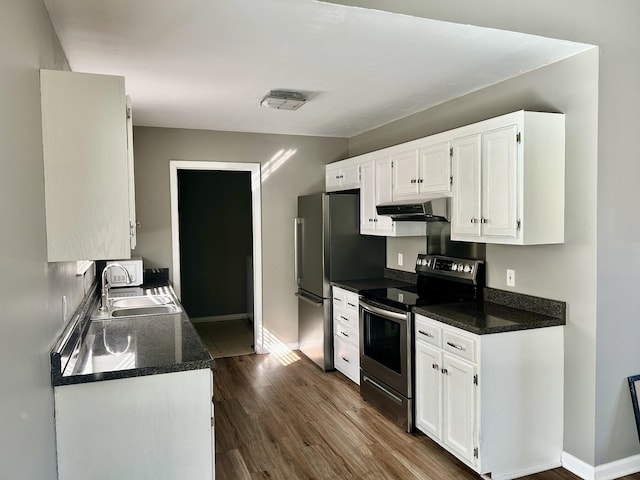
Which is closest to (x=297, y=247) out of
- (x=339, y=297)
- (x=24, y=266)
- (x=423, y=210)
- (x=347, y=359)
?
(x=339, y=297)

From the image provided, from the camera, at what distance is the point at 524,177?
2.66 m

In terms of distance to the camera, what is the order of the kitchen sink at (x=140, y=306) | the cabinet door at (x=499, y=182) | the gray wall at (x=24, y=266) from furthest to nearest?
the kitchen sink at (x=140, y=306), the cabinet door at (x=499, y=182), the gray wall at (x=24, y=266)

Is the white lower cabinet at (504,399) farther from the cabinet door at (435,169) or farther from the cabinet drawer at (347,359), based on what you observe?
the cabinet drawer at (347,359)

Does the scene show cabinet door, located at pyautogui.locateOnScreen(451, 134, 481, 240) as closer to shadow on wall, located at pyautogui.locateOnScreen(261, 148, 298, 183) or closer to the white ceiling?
the white ceiling

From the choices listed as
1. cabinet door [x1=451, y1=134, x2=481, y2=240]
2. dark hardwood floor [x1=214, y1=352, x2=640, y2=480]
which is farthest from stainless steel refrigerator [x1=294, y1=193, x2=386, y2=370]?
cabinet door [x1=451, y1=134, x2=481, y2=240]

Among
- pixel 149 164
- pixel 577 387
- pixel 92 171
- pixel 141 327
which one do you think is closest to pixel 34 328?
pixel 92 171

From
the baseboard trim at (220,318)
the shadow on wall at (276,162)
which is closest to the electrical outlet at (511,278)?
the shadow on wall at (276,162)

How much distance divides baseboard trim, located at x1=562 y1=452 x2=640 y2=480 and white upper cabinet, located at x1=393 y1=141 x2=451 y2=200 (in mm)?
1775

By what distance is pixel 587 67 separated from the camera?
8.50 feet

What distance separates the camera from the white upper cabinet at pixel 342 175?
454cm

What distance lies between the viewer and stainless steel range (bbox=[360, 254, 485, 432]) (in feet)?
10.6

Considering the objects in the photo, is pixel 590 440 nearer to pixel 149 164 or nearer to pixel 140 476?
pixel 140 476

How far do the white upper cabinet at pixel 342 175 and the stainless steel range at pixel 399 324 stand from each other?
1.07m

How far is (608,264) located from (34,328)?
9.00 feet
